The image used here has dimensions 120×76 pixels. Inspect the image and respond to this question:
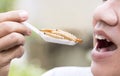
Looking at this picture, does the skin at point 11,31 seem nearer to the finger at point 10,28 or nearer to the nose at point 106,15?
the finger at point 10,28

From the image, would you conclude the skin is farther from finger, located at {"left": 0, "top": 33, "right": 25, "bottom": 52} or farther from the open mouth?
the open mouth

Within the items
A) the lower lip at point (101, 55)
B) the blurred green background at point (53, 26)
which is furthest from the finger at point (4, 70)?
the blurred green background at point (53, 26)

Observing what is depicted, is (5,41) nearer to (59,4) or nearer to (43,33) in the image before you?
(43,33)

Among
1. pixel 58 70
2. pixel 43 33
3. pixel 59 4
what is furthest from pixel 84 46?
pixel 43 33

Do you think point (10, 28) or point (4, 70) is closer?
point (10, 28)

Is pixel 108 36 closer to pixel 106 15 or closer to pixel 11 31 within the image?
pixel 106 15

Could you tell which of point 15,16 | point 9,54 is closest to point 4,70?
point 9,54

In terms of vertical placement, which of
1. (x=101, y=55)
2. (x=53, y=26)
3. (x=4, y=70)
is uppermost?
(x=101, y=55)
